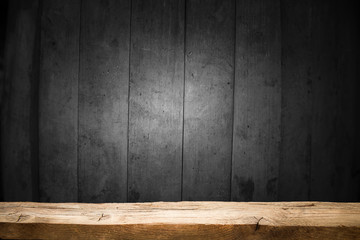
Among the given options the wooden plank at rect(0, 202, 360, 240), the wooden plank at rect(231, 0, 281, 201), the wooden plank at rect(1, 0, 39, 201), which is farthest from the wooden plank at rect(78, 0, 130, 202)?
the wooden plank at rect(231, 0, 281, 201)

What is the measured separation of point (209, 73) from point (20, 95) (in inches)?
30.9

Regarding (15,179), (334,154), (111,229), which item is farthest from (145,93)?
(334,154)

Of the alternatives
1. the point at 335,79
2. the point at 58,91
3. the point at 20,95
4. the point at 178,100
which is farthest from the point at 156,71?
the point at 335,79

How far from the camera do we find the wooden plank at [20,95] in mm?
920

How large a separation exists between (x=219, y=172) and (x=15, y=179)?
33.5 inches

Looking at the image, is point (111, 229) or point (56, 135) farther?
point (56, 135)

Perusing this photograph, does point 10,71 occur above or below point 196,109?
above

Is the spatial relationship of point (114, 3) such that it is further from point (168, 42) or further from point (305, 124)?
point (305, 124)

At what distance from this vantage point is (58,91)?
0.93 m

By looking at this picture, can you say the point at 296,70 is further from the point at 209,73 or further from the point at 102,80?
the point at 102,80

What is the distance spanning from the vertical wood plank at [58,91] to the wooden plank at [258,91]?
68 centimetres

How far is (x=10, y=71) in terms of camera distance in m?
0.92

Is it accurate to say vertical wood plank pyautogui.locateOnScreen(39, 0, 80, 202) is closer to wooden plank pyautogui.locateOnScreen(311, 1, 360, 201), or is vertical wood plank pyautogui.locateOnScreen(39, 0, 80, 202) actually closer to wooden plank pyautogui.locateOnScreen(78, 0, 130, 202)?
wooden plank pyautogui.locateOnScreen(78, 0, 130, 202)

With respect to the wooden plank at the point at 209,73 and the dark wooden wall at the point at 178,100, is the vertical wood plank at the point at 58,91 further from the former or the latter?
the wooden plank at the point at 209,73
